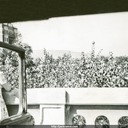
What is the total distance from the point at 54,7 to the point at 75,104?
3.43 ft

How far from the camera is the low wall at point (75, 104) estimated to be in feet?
7.51

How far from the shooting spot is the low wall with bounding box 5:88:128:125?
229 cm

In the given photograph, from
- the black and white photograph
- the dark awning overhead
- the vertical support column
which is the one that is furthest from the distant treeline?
the vertical support column

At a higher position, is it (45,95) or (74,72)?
(74,72)

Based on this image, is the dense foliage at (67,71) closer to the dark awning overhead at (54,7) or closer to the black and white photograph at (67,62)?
the black and white photograph at (67,62)

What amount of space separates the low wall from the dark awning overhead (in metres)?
0.67

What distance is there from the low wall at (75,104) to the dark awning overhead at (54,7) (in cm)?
67

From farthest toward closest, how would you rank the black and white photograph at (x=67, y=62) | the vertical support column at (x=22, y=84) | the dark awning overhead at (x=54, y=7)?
the black and white photograph at (x=67, y=62), the dark awning overhead at (x=54, y=7), the vertical support column at (x=22, y=84)

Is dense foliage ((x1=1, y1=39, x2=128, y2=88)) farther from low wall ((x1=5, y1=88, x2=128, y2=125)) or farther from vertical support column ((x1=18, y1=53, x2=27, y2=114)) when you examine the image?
vertical support column ((x1=18, y1=53, x2=27, y2=114))

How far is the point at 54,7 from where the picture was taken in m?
1.75

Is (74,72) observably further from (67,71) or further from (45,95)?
(45,95)

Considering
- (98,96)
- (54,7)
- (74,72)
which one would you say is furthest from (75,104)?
(54,7)

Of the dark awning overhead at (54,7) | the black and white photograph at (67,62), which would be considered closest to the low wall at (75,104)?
the black and white photograph at (67,62)

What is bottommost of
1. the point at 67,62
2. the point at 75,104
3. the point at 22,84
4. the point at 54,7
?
the point at 75,104
